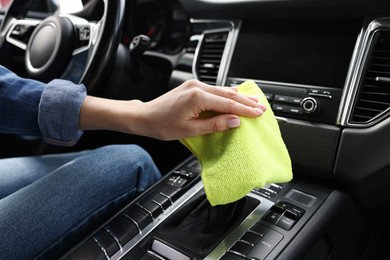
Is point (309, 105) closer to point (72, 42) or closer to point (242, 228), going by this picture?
point (242, 228)

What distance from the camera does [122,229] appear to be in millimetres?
646

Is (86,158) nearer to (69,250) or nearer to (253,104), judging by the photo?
(69,250)

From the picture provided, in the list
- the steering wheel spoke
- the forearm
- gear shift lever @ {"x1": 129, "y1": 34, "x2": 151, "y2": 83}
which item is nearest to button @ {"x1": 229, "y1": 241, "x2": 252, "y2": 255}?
the forearm

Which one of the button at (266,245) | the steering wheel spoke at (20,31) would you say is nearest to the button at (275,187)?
the button at (266,245)

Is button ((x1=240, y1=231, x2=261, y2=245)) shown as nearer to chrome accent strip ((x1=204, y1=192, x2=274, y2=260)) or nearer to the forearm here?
chrome accent strip ((x1=204, y1=192, x2=274, y2=260))

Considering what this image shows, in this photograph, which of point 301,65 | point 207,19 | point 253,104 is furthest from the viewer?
point 207,19

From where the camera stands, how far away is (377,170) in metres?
0.63

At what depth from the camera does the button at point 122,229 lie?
2.08 ft

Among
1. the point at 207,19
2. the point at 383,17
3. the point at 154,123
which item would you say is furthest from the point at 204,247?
the point at 207,19

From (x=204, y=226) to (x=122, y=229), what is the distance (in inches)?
5.5

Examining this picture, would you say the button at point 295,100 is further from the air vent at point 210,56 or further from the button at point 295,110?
the air vent at point 210,56

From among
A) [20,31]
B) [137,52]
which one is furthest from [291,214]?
[20,31]

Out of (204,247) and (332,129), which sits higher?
(332,129)

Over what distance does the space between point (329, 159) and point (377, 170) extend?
0.08m
